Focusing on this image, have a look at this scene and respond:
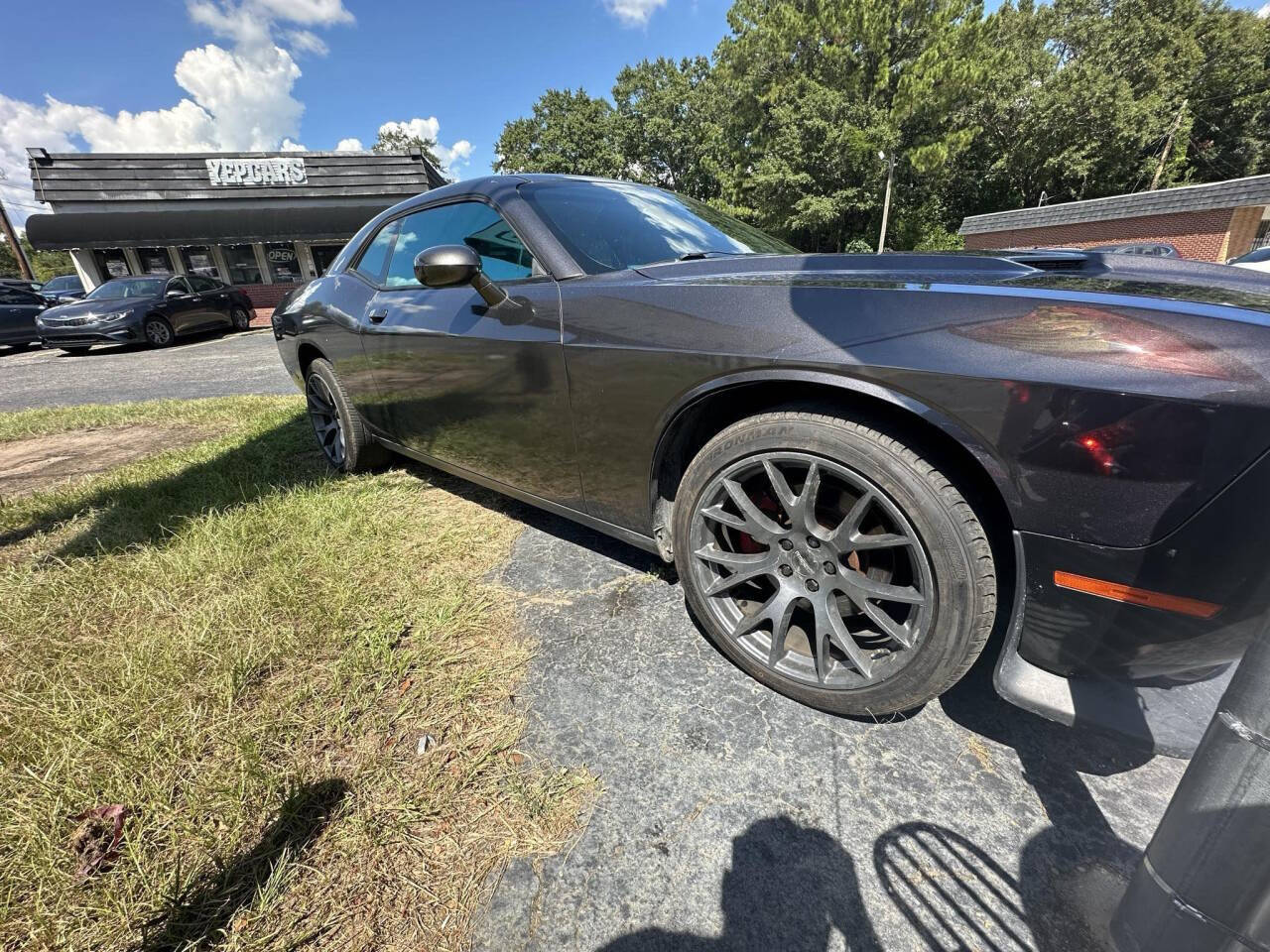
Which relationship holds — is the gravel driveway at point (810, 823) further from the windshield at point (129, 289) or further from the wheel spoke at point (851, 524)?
the windshield at point (129, 289)

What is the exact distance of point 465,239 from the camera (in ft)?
7.85

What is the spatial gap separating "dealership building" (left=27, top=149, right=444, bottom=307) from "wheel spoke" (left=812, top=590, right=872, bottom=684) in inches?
731

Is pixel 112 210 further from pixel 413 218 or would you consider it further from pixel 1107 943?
pixel 1107 943

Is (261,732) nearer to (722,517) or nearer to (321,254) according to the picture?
(722,517)

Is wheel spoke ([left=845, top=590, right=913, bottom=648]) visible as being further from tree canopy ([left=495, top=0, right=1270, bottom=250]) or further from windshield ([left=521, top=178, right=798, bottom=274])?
tree canopy ([left=495, top=0, right=1270, bottom=250])

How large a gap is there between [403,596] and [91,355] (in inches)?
540

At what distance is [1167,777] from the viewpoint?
1.38 metres

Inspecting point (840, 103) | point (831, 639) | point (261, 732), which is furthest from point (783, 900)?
point (840, 103)

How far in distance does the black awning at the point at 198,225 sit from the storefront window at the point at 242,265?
1115 millimetres

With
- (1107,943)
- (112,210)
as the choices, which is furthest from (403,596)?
(112,210)

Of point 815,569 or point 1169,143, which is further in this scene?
point 1169,143

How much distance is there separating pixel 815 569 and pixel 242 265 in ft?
69.6

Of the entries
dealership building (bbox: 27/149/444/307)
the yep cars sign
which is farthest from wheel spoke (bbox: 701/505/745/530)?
the yep cars sign

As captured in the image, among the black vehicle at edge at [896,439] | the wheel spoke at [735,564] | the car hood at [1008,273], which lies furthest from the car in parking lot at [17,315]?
the wheel spoke at [735,564]
